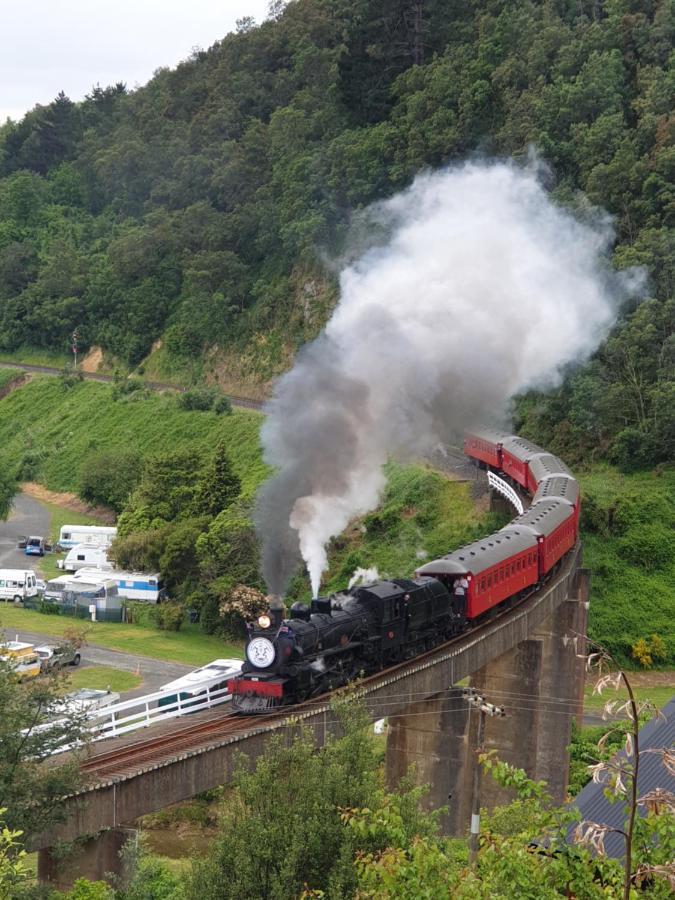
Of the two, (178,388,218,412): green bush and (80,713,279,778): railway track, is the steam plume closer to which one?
(80,713,279,778): railway track

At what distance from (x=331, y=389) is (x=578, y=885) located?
27010 millimetres

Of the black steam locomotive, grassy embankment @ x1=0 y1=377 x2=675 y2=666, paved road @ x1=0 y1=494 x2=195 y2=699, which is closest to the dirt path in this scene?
grassy embankment @ x1=0 y1=377 x2=675 y2=666

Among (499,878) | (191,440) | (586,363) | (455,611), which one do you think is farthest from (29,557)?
(499,878)

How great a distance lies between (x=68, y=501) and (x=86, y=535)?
52.4 ft

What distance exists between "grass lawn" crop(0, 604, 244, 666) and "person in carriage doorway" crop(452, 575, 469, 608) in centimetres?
1937

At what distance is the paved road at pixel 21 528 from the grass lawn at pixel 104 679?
22115 millimetres

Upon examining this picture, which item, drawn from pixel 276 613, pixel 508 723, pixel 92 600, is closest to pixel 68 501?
pixel 92 600

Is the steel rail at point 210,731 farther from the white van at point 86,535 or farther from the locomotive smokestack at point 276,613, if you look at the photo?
the white van at point 86,535

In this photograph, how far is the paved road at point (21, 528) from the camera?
72250mm

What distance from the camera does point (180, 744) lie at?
87.3ft

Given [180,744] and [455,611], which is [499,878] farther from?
[455,611]

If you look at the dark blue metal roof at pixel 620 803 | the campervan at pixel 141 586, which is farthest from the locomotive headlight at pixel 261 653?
the campervan at pixel 141 586

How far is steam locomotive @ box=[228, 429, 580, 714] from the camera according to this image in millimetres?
28625

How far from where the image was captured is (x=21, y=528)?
8069cm
